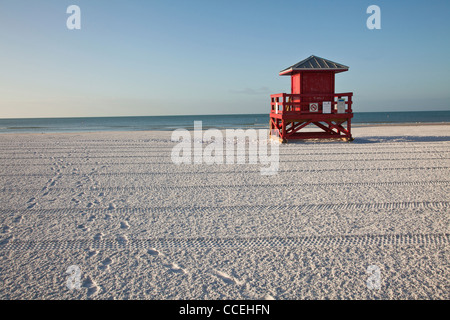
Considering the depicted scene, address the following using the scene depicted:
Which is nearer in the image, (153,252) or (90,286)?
Answer: (90,286)

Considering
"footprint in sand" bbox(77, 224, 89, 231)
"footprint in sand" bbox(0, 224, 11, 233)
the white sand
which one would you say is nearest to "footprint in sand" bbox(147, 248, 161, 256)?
the white sand

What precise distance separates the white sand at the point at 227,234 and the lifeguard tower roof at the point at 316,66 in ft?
21.1

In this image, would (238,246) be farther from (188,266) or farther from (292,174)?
(292,174)

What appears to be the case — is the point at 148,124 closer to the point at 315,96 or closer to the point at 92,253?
the point at 315,96

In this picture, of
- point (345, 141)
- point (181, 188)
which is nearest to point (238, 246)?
point (181, 188)

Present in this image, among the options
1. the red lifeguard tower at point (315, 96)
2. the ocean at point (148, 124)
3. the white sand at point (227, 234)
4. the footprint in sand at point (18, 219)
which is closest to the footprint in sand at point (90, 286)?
the white sand at point (227, 234)

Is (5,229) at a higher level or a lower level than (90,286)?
higher

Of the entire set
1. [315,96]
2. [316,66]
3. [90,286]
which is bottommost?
[90,286]

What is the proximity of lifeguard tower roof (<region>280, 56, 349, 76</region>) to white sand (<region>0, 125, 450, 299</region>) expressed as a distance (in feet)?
21.1

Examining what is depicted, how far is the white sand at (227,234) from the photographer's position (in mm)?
3100

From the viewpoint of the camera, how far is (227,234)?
14.0ft

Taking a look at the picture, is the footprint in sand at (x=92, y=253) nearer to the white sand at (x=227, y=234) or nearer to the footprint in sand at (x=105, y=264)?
the white sand at (x=227, y=234)

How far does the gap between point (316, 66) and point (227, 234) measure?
1112 centimetres

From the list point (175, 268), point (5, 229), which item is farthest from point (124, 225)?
point (5, 229)
